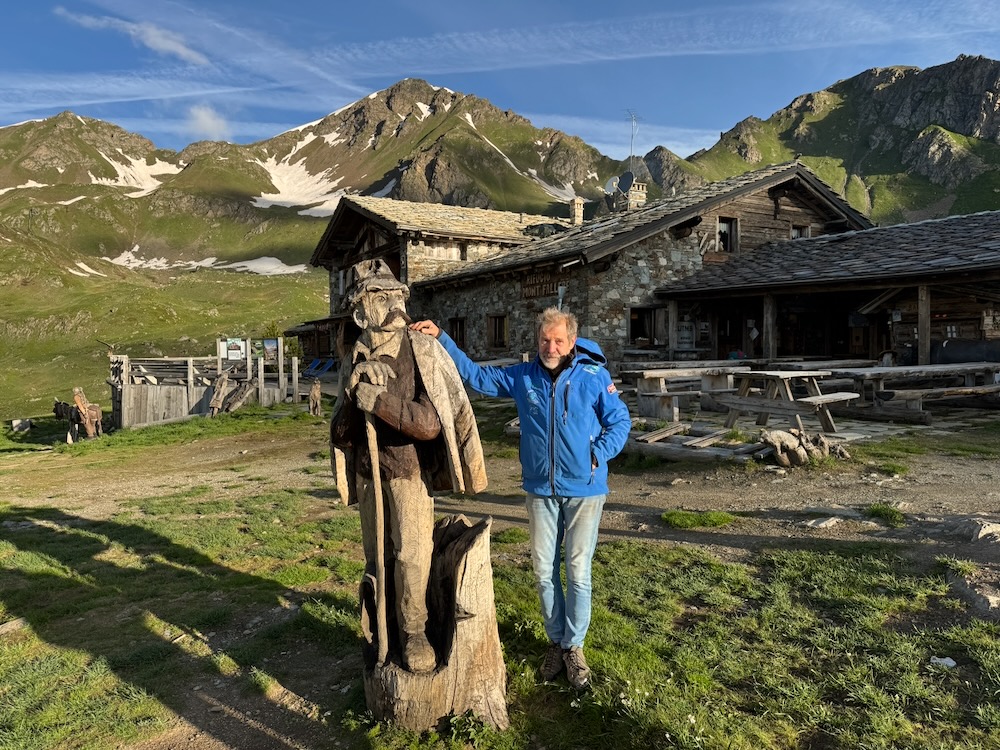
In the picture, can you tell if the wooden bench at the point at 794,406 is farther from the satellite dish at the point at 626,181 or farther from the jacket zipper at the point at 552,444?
the satellite dish at the point at 626,181

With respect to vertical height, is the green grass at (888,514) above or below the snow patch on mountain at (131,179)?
below

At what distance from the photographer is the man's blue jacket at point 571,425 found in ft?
10.9

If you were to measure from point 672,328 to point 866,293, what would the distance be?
5583 millimetres

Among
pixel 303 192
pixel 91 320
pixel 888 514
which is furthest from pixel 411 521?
pixel 303 192

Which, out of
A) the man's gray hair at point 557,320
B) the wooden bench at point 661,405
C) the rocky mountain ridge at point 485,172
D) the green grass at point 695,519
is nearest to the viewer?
the man's gray hair at point 557,320

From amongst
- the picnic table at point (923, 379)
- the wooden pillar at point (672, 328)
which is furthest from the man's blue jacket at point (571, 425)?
the wooden pillar at point (672, 328)

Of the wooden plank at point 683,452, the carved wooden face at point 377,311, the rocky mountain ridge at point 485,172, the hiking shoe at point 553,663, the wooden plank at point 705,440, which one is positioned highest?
the rocky mountain ridge at point 485,172

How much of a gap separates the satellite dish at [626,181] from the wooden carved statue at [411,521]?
919 inches

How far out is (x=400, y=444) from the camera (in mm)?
3229

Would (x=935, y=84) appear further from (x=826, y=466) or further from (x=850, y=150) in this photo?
(x=826, y=466)

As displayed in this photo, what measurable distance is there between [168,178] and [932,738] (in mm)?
222522

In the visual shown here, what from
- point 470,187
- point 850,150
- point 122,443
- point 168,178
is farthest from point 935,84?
point 168,178

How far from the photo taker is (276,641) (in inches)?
166

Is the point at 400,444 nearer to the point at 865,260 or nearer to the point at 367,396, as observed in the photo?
the point at 367,396
